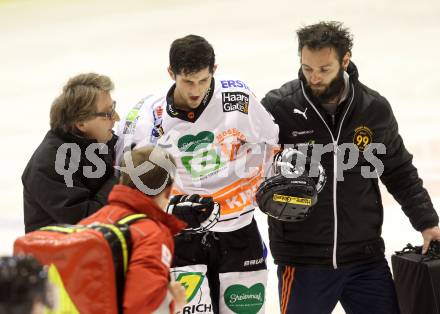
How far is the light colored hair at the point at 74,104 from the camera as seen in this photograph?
3443mm

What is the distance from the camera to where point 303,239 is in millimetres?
3828

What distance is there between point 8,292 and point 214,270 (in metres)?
2.04

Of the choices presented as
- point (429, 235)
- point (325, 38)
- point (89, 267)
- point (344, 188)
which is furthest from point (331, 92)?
point (89, 267)

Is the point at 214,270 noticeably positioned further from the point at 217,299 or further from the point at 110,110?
the point at 110,110

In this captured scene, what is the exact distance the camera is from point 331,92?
12.4 ft

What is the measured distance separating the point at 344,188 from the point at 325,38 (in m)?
0.62

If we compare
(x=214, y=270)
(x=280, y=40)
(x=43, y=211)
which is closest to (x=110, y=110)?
(x=43, y=211)

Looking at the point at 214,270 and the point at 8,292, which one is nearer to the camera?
the point at 8,292

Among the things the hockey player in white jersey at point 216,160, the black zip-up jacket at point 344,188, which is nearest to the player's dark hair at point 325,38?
the black zip-up jacket at point 344,188

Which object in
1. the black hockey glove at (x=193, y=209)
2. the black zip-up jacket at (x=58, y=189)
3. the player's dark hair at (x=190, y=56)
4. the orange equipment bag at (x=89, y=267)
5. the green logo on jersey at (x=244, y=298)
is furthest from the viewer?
the green logo on jersey at (x=244, y=298)

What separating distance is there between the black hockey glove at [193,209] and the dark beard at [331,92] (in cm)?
65

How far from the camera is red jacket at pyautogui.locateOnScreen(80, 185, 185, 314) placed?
256 cm

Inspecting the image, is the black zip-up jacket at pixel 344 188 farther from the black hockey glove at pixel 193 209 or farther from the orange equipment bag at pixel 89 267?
the orange equipment bag at pixel 89 267

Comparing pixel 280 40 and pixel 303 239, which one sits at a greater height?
pixel 280 40
